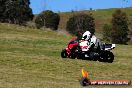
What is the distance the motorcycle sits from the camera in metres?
26.7

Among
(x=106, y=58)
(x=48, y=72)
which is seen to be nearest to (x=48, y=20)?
(x=106, y=58)

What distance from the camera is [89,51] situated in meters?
26.8

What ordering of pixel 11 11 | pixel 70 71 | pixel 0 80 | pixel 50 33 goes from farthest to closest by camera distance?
1. pixel 11 11
2. pixel 50 33
3. pixel 70 71
4. pixel 0 80

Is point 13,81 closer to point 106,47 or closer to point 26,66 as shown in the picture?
point 26,66

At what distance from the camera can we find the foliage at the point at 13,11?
68688 millimetres

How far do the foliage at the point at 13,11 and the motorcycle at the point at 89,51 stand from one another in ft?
138

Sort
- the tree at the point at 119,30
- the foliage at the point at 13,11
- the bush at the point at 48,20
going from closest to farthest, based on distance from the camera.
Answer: the foliage at the point at 13,11 → the bush at the point at 48,20 → the tree at the point at 119,30

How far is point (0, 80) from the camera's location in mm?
16828

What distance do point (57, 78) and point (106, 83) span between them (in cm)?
380

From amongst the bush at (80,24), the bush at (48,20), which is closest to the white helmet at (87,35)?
the bush at (48,20)

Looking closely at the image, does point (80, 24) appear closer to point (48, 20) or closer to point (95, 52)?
point (48, 20)

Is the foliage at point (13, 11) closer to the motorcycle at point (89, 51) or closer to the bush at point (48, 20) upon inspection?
the bush at point (48, 20)

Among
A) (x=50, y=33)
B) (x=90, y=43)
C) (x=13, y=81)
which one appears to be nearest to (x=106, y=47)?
(x=90, y=43)

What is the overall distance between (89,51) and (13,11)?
44.7 m
